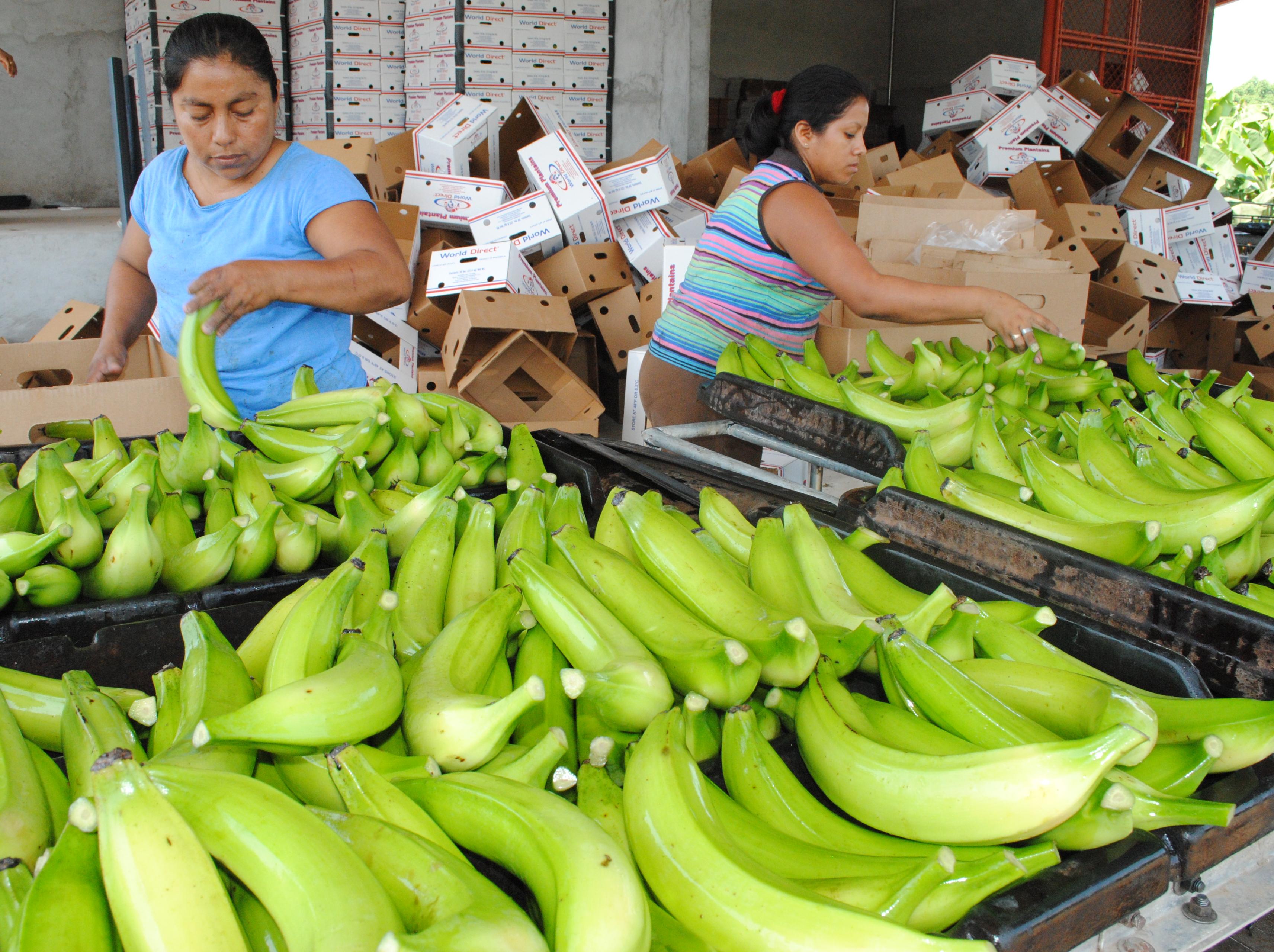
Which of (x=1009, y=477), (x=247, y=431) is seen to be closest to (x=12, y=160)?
(x=247, y=431)

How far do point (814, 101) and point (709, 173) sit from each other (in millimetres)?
3627

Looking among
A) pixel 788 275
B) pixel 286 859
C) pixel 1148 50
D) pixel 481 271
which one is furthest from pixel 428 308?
pixel 1148 50

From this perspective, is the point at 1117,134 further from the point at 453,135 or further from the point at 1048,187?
the point at 453,135

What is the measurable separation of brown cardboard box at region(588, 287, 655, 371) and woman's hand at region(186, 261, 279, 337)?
3.30 m

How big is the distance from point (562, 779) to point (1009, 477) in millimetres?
1274

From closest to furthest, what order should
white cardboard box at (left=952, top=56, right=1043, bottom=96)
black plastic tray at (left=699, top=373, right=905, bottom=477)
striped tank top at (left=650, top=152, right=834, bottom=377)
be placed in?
black plastic tray at (left=699, top=373, right=905, bottom=477), striped tank top at (left=650, top=152, right=834, bottom=377), white cardboard box at (left=952, top=56, right=1043, bottom=96)

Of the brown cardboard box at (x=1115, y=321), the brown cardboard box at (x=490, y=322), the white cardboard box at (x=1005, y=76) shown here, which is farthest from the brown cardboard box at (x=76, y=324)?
the white cardboard box at (x=1005, y=76)

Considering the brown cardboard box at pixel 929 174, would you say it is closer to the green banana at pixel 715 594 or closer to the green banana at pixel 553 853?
the green banana at pixel 715 594

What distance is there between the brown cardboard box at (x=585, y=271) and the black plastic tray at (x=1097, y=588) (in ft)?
12.1

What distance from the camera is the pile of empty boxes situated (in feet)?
14.6

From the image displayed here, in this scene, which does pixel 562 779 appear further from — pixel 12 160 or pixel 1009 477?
pixel 12 160

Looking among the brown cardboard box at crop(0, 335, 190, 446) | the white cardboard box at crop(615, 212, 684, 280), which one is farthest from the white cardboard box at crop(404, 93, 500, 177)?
the brown cardboard box at crop(0, 335, 190, 446)

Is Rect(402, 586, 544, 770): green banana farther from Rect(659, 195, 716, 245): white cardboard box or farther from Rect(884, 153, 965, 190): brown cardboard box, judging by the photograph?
Rect(884, 153, 965, 190): brown cardboard box

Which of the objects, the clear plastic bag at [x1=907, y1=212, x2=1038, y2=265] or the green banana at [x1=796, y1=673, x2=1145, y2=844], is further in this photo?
the clear plastic bag at [x1=907, y1=212, x2=1038, y2=265]
